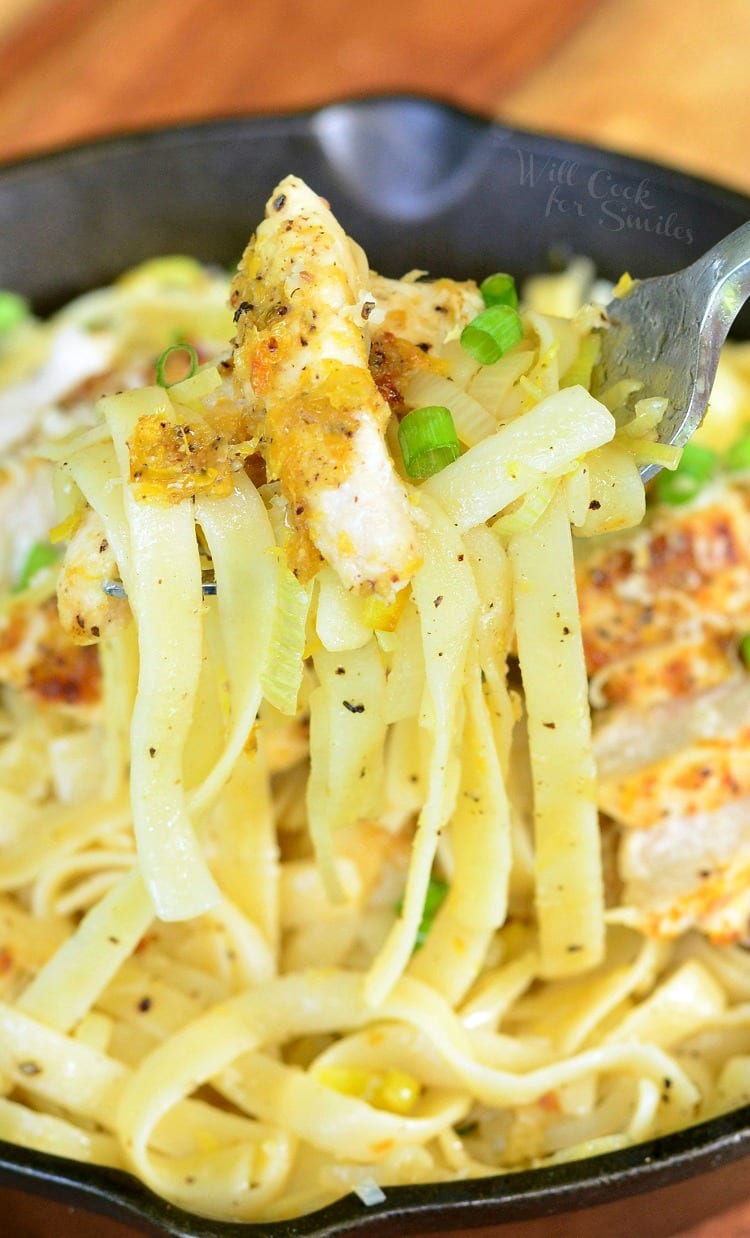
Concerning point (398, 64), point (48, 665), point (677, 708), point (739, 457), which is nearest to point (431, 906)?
point (677, 708)

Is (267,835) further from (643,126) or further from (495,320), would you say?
(643,126)

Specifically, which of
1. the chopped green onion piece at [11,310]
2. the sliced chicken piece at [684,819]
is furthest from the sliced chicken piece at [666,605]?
the chopped green onion piece at [11,310]

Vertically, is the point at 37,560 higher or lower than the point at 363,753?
higher

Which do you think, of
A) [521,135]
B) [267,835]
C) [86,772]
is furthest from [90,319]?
[267,835]

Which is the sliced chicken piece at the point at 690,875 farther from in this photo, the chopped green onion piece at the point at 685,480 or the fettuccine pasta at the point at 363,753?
the chopped green onion piece at the point at 685,480

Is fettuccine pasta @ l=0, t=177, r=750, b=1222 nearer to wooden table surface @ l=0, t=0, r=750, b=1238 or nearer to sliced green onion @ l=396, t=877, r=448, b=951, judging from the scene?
sliced green onion @ l=396, t=877, r=448, b=951

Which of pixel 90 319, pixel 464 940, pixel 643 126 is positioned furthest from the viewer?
pixel 643 126

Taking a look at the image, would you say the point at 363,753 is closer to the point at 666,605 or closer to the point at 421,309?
the point at 421,309
